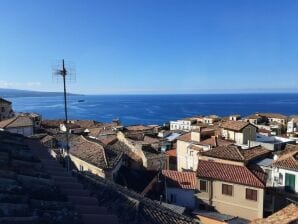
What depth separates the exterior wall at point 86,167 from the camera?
1056 inches

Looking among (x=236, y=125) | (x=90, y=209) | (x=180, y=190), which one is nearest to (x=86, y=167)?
(x=180, y=190)

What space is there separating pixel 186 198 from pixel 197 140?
12499 millimetres

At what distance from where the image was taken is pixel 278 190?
28.0m

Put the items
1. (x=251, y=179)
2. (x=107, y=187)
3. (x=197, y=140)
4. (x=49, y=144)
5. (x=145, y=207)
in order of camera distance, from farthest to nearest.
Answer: (x=197, y=140), (x=49, y=144), (x=251, y=179), (x=107, y=187), (x=145, y=207)

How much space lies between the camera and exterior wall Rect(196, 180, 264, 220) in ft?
88.7

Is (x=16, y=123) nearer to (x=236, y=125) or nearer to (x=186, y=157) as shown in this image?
(x=186, y=157)

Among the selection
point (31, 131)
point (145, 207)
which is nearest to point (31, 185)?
point (145, 207)

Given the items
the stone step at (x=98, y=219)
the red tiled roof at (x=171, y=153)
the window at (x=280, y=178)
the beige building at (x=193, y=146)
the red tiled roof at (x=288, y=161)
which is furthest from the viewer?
the red tiled roof at (x=171, y=153)

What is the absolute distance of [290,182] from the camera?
27.6 meters

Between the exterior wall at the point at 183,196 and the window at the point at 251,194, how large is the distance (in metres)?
4.31

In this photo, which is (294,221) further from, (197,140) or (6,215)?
(197,140)

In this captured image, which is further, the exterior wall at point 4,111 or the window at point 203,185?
the exterior wall at point 4,111

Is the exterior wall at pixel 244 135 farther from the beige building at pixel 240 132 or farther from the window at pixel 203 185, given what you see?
the window at pixel 203 185

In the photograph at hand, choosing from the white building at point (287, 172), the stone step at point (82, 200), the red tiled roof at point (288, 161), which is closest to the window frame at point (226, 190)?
the white building at point (287, 172)
